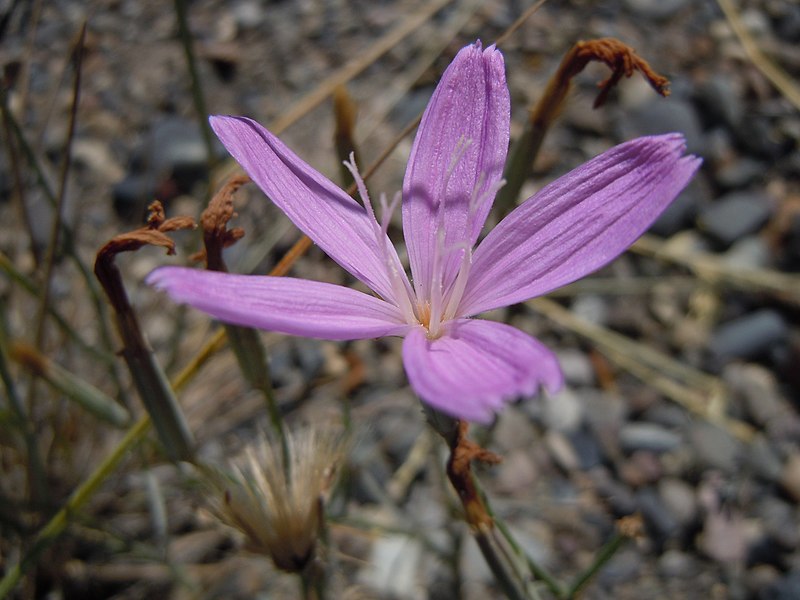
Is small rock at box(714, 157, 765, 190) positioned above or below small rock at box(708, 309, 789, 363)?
above

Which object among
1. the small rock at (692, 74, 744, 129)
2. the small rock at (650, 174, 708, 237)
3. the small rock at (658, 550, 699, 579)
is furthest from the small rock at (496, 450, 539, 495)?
the small rock at (692, 74, 744, 129)

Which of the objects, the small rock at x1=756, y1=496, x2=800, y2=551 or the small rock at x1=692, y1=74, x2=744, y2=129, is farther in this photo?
the small rock at x1=692, y1=74, x2=744, y2=129

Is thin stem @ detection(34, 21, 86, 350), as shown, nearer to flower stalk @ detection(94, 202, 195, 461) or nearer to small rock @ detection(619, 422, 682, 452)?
flower stalk @ detection(94, 202, 195, 461)

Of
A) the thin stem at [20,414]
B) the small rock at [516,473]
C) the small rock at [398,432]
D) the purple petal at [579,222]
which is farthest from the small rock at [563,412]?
the thin stem at [20,414]

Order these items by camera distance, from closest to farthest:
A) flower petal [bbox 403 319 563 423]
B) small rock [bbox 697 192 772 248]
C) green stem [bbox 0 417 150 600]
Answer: flower petal [bbox 403 319 563 423] → green stem [bbox 0 417 150 600] → small rock [bbox 697 192 772 248]

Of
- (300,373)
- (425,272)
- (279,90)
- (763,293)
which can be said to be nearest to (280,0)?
(279,90)

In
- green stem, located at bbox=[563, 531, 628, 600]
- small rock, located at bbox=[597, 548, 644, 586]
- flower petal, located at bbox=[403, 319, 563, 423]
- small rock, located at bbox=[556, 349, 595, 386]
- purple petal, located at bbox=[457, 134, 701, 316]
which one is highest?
purple petal, located at bbox=[457, 134, 701, 316]

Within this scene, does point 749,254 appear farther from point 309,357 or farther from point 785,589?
point 309,357

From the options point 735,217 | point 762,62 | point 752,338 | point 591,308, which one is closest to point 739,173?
point 735,217
